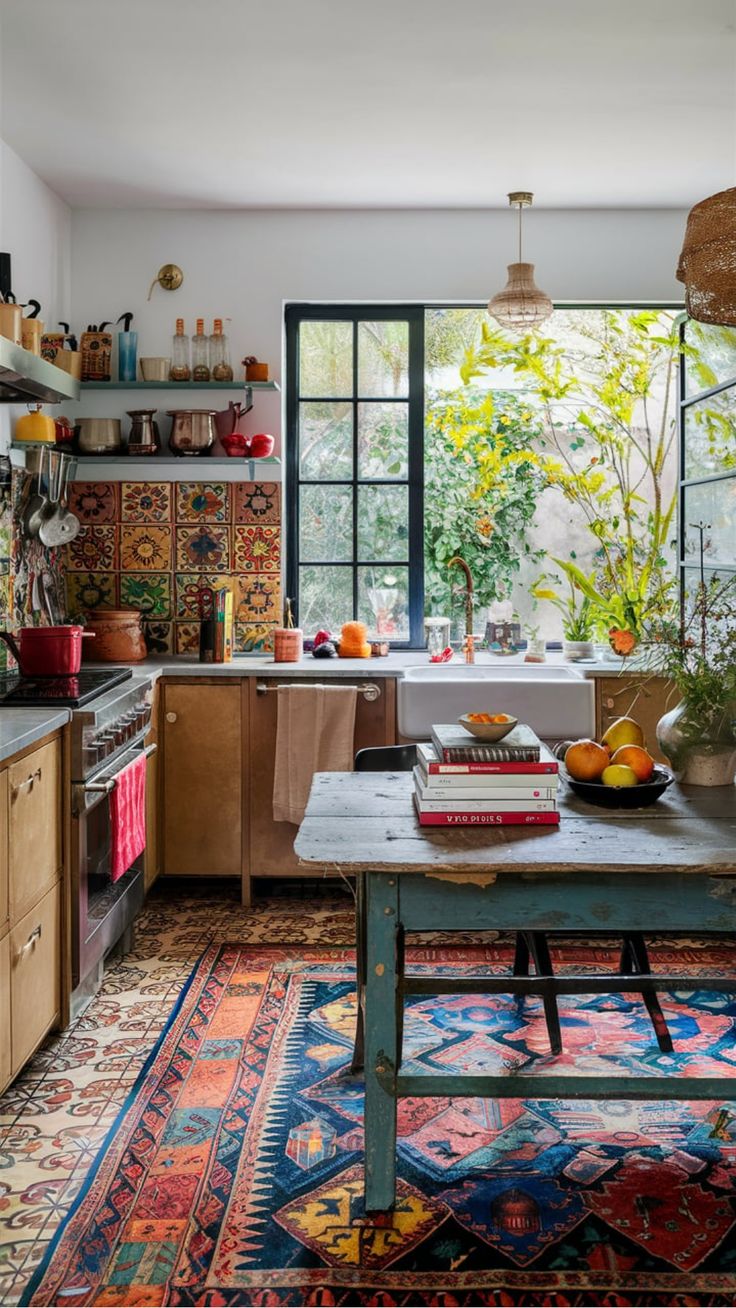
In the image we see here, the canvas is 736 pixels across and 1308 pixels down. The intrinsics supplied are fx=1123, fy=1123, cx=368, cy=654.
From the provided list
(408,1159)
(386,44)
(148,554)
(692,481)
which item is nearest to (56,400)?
(148,554)

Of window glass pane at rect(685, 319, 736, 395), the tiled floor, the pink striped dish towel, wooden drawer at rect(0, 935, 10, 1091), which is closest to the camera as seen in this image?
the tiled floor

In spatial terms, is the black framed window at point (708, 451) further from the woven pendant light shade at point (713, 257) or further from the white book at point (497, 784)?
the white book at point (497, 784)

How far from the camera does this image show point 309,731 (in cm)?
450

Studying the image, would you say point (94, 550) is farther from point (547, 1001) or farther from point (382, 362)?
point (547, 1001)

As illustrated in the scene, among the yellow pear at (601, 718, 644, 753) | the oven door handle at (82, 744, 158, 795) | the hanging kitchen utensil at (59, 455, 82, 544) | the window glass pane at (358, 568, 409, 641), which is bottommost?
the oven door handle at (82, 744, 158, 795)

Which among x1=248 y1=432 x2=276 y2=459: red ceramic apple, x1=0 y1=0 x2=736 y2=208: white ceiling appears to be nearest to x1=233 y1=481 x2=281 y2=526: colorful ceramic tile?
x1=248 y1=432 x2=276 y2=459: red ceramic apple

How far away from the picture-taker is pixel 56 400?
4.29 m

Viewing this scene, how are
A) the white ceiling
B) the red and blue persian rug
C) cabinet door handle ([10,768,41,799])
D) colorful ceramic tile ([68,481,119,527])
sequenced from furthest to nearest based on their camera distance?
1. colorful ceramic tile ([68,481,119,527])
2. the white ceiling
3. cabinet door handle ([10,768,41,799])
4. the red and blue persian rug

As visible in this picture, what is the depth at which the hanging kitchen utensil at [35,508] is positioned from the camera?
14.5 feet

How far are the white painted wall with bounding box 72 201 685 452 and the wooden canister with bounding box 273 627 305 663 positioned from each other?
38.8 inches

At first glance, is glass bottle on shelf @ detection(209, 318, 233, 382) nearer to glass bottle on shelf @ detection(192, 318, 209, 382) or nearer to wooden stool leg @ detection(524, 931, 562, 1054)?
glass bottle on shelf @ detection(192, 318, 209, 382)

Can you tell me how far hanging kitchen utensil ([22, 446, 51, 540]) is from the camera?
14.5ft

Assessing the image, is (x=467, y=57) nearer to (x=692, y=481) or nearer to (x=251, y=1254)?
(x=692, y=481)

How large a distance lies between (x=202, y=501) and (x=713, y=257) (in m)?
3.00
